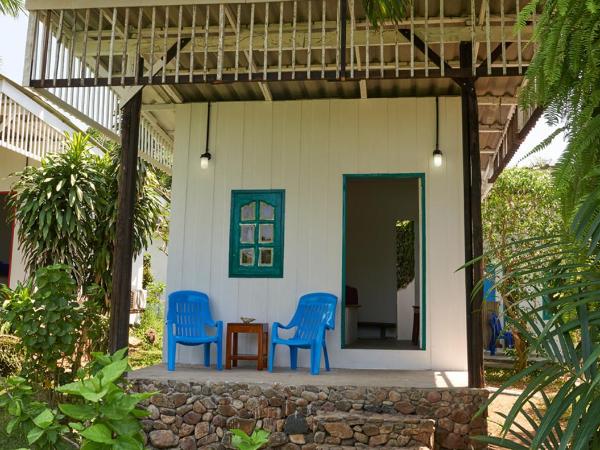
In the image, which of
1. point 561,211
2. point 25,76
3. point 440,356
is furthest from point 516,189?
point 561,211

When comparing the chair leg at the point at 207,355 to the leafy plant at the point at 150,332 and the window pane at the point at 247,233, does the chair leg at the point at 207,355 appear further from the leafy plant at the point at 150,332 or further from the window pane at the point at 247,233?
the leafy plant at the point at 150,332

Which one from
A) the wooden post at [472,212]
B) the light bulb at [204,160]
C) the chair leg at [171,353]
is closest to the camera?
the wooden post at [472,212]

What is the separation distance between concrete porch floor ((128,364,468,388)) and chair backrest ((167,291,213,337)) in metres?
0.42

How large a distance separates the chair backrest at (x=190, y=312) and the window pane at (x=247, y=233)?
78 cm

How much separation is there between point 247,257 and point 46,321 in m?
2.32

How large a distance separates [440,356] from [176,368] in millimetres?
2808

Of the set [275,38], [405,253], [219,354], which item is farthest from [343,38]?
[405,253]

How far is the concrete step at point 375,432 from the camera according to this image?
5152 millimetres

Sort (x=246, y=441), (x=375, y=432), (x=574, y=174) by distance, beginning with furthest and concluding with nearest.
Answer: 1. (x=375, y=432)
2. (x=574, y=174)
3. (x=246, y=441)

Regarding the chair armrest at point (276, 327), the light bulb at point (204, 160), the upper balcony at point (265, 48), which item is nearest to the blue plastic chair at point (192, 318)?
the chair armrest at point (276, 327)

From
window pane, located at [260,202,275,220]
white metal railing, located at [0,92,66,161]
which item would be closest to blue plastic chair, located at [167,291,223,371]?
window pane, located at [260,202,275,220]

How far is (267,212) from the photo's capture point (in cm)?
756

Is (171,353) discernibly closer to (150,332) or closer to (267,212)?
(267,212)

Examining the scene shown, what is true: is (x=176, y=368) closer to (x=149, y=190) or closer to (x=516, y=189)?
(x=149, y=190)
